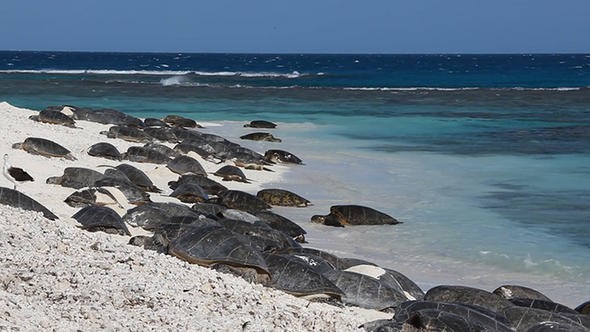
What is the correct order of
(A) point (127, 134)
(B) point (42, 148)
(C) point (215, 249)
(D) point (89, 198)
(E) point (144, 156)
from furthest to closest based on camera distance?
1. (A) point (127, 134)
2. (E) point (144, 156)
3. (B) point (42, 148)
4. (D) point (89, 198)
5. (C) point (215, 249)

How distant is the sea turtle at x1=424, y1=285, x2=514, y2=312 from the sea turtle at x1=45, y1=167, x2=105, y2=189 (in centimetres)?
650

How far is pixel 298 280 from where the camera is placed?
8.29 m

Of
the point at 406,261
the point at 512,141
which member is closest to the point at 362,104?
the point at 512,141

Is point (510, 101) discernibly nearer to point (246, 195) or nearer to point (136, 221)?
point (246, 195)

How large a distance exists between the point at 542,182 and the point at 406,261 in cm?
739

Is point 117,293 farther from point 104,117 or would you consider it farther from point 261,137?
point 104,117

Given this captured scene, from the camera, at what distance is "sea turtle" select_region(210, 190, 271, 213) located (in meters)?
13.8

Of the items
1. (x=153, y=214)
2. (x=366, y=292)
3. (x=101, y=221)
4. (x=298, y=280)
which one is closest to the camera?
(x=298, y=280)

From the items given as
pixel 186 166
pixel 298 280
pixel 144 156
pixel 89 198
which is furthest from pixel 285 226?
pixel 144 156

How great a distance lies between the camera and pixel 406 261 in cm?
1144

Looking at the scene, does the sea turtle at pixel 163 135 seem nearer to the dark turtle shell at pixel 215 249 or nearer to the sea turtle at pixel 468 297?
the dark turtle shell at pixel 215 249

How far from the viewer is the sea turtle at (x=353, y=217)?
13.4 metres

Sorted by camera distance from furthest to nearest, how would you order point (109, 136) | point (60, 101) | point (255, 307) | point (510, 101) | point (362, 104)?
point (510, 101) → point (362, 104) → point (60, 101) → point (109, 136) → point (255, 307)

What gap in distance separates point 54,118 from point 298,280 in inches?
568
